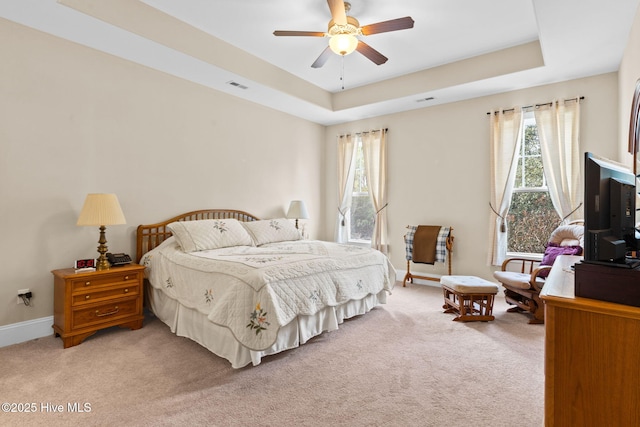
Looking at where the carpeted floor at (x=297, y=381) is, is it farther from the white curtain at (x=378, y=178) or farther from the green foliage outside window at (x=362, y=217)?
the green foliage outside window at (x=362, y=217)

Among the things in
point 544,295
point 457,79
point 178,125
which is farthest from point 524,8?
point 178,125

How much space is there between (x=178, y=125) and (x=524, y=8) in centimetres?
394

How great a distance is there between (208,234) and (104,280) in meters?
1.08

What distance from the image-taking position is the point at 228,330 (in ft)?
8.16

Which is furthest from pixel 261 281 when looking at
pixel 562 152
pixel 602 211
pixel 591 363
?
pixel 562 152

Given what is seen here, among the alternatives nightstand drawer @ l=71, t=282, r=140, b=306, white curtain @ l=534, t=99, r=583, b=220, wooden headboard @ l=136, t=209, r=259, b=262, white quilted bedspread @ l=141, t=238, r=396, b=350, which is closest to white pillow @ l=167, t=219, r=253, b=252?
white quilted bedspread @ l=141, t=238, r=396, b=350

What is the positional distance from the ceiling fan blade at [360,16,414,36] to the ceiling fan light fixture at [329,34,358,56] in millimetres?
117

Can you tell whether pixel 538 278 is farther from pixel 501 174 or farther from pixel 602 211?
pixel 602 211

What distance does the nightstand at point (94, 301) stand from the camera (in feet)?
9.20

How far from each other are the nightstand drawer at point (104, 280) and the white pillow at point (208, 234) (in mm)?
543

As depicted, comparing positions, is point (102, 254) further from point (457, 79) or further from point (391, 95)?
point (457, 79)

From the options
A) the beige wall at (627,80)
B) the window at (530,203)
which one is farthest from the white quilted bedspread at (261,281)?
the beige wall at (627,80)

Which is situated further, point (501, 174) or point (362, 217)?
point (362, 217)

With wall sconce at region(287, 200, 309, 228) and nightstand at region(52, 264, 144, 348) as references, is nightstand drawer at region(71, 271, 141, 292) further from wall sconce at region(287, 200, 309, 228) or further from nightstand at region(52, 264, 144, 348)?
wall sconce at region(287, 200, 309, 228)
